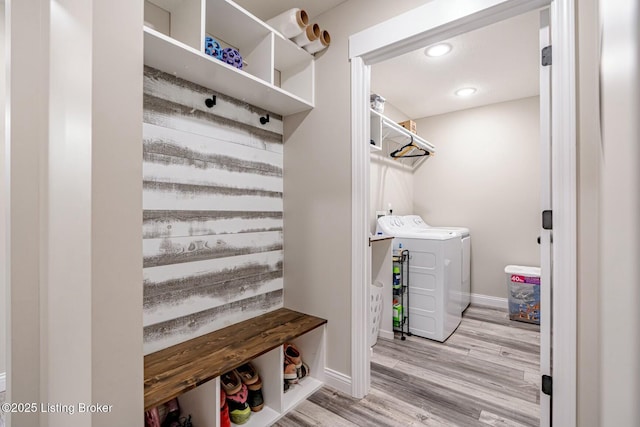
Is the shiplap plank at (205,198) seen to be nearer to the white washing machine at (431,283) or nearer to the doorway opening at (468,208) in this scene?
the doorway opening at (468,208)

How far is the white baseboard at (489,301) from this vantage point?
3.48 meters

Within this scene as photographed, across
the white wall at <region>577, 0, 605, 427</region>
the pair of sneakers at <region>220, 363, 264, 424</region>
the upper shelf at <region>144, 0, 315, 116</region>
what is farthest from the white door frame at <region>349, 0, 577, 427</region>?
the pair of sneakers at <region>220, 363, 264, 424</region>

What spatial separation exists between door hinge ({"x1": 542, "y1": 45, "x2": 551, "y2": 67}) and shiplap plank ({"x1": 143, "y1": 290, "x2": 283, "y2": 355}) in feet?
6.50

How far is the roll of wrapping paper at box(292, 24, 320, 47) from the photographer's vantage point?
5.80 feet

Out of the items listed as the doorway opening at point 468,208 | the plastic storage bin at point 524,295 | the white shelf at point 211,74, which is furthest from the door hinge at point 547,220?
the plastic storage bin at point 524,295

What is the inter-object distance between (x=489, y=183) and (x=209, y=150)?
335 centimetres

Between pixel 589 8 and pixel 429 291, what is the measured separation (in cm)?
212

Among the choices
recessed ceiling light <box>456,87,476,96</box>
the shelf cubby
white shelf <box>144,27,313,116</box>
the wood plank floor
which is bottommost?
the wood plank floor

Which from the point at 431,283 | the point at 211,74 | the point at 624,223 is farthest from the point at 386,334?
the point at 624,223

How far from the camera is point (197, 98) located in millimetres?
1639

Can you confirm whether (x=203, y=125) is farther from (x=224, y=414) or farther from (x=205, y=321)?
(x=224, y=414)

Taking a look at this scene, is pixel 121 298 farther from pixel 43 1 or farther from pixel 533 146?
pixel 533 146

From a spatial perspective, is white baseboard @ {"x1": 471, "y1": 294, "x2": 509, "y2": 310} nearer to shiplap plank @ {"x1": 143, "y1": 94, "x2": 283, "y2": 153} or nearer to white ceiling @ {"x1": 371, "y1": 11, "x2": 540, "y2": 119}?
white ceiling @ {"x1": 371, "y1": 11, "x2": 540, "y2": 119}

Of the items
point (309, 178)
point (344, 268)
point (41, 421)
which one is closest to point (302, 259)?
point (344, 268)
